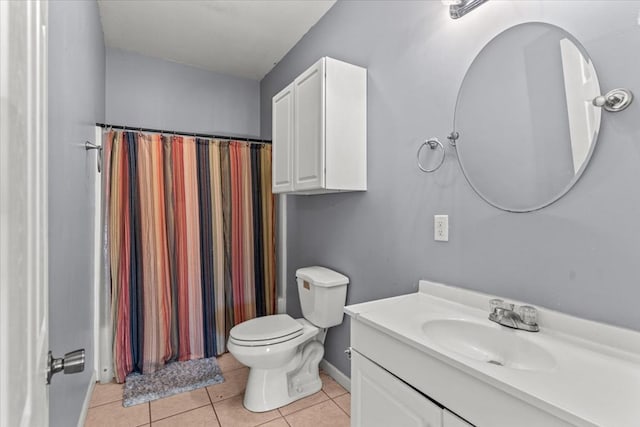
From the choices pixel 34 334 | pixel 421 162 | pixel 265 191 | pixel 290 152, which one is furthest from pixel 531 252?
pixel 265 191

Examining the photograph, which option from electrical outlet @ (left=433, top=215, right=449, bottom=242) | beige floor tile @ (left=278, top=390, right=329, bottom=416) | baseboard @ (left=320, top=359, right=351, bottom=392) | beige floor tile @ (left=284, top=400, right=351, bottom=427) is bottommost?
beige floor tile @ (left=284, top=400, right=351, bottom=427)

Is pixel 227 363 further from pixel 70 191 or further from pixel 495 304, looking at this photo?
pixel 495 304

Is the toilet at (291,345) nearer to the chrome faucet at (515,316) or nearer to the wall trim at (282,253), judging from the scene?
the wall trim at (282,253)

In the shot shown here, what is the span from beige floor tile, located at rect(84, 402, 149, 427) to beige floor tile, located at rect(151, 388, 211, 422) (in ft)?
0.16

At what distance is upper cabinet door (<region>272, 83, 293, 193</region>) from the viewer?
2.11m

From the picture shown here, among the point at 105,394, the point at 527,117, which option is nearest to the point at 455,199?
the point at 527,117

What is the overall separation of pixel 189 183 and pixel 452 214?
195cm

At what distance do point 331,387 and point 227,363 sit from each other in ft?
2.81

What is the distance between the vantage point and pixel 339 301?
6.50ft

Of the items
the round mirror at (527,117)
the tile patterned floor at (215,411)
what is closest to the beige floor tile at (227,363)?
the tile patterned floor at (215,411)

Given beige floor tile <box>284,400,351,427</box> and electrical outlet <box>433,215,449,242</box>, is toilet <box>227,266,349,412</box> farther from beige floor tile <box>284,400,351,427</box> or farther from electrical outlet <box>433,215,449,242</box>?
electrical outlet <box>433,215,449,242</box>

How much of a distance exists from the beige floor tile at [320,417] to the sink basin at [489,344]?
928 millimetres

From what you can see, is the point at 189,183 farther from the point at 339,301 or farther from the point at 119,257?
the point at 339,301

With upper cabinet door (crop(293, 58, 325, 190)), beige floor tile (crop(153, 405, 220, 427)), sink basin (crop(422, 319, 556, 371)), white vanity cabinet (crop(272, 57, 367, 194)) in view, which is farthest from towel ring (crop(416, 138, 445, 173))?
beige floor tile (crop(153, 405, 220, 427))
